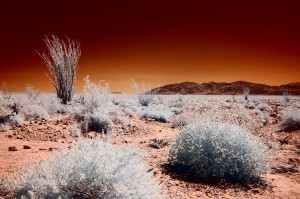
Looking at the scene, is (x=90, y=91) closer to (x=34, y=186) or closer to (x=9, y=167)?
(x=9, y=167)

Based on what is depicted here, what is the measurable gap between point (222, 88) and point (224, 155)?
9524 cm

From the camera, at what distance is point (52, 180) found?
219cm

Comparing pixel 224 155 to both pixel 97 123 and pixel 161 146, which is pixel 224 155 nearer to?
pixel 161 146

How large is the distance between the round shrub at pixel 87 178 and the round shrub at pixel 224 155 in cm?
191

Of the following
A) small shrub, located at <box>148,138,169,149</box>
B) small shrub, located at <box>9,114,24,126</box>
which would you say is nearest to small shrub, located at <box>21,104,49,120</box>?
small shrub, located at <box>9,114,24,126</box>

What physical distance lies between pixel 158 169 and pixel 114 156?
220cm

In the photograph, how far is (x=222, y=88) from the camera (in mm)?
93562

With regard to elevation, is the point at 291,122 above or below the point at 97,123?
below

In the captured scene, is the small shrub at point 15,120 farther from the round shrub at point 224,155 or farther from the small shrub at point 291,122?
the small shrub at point 291,122

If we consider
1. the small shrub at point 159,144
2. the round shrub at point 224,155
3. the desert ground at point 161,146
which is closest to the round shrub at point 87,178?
the desert ground at point 161,146

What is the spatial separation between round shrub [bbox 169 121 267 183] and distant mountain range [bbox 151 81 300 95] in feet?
265

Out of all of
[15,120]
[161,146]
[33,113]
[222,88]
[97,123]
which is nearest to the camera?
[161,146]

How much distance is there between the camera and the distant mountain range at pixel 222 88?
86.9 meters

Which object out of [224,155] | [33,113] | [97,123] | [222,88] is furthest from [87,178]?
[222,88]
